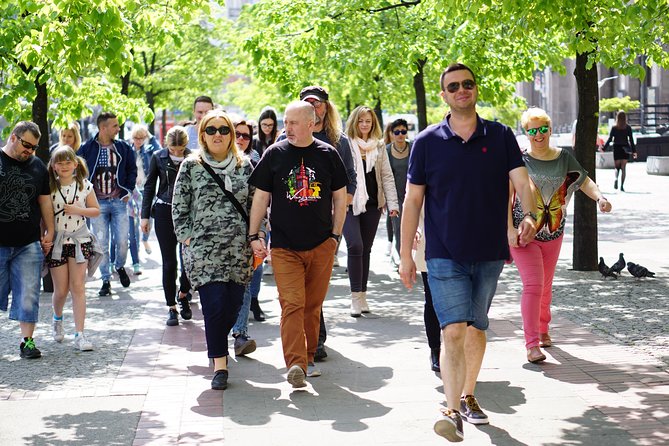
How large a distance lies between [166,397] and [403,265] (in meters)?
1.97

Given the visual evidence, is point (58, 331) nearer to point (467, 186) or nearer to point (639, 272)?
point (467, 186)

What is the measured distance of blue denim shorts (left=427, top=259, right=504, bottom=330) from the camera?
5.95 m

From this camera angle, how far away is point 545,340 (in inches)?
330

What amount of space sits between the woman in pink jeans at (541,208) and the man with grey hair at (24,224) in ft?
11.7

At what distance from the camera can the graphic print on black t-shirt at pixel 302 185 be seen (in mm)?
7199

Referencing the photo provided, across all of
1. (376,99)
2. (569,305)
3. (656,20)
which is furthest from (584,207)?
(376,99)

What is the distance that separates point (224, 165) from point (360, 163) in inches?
106

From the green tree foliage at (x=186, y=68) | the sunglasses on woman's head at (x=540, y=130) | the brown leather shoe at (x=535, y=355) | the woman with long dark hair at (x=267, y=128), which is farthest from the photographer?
the green tree foliage at (x=186, y=68)

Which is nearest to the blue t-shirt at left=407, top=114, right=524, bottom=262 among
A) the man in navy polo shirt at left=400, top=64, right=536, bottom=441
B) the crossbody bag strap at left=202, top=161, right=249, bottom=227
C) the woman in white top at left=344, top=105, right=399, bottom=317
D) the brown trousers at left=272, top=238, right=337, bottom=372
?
the man in navy polo shirt at left=400, top=64, right=536, bottom=441

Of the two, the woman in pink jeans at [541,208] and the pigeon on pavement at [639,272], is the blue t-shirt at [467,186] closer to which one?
the woman in pink jeans at [541,208]

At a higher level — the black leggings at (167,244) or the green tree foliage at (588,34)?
the green tree foliage at (588,34)

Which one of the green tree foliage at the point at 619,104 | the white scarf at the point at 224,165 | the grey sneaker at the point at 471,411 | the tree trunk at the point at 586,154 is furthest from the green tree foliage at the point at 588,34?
the green tree foliage at the point at 619,104

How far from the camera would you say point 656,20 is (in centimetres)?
961

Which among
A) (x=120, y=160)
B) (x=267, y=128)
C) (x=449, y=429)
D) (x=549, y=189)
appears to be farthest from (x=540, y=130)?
(x=120, y=160)
